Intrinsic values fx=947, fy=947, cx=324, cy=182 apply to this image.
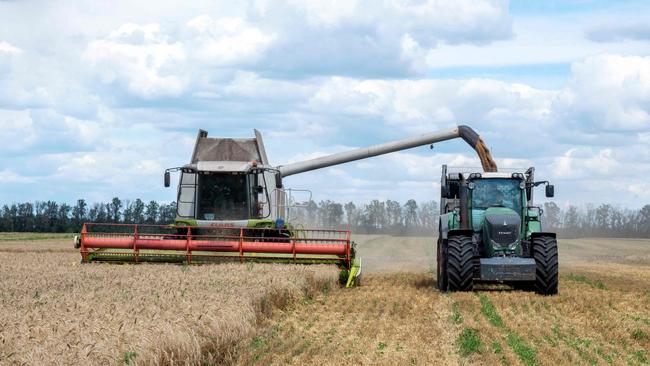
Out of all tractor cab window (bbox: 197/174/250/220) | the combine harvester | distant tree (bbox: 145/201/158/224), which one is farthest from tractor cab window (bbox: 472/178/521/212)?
distant tree (bbox: 145/201/158/224)

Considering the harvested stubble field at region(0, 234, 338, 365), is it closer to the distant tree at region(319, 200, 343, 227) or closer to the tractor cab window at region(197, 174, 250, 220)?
the tractor cab window at region(197, 174, 250, 220)

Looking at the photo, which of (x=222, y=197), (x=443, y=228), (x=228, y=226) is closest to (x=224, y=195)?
(x=222, y=197)

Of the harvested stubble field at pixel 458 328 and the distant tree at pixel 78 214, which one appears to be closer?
the harvested stubble field at pixel 458 328

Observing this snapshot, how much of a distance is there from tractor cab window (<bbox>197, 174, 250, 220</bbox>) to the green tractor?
18.6 feet

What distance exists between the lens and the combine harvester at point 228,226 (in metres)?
20.0

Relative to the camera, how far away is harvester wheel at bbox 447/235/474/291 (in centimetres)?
1756

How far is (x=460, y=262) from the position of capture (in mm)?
17594

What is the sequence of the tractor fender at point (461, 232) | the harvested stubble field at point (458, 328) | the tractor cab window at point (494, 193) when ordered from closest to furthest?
1. the harvested stubble field at point (458, 328)
2. the tractor fender at point (461, 232)
3. the tractor cab window at point (494, 193)

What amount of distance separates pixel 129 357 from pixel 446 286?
1111 cm

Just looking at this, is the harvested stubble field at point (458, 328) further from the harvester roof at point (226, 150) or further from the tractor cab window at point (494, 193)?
the harvester roof at point (226, 150)

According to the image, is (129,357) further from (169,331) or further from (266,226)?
(266,226)

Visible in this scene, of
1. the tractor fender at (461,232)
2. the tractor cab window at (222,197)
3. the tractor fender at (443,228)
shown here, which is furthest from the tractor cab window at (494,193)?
the tractor cab window at (222,197)

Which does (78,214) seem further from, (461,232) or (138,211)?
(461,232)

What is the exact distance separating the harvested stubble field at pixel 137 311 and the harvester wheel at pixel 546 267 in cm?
413
